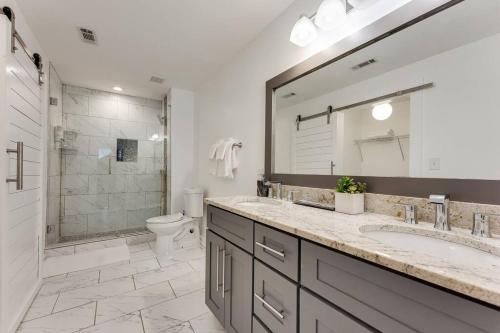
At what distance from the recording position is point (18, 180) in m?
1.38

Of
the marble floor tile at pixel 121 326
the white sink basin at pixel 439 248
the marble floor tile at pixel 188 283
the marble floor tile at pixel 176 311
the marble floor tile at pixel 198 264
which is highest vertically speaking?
the white sink basin at pixel 439 248

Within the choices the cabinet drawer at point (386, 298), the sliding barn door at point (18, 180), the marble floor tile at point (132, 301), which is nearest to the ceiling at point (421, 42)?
the cabinet drawer at point (386, 298)

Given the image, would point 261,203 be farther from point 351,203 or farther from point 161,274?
point 161,274

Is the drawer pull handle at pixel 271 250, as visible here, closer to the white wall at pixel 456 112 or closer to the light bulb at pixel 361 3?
the white wall at pixel 456 112

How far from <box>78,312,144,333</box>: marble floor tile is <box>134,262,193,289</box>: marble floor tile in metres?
0.46

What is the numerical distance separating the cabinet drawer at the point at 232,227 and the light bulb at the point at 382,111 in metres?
0.87

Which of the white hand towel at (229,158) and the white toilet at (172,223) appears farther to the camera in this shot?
the white toilet at (172,223)

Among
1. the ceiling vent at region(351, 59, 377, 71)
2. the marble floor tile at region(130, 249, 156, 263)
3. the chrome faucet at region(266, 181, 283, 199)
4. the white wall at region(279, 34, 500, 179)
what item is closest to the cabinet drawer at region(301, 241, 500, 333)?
the white wall at region(279, 34, 500, 179)

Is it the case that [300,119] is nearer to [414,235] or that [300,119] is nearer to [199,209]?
[414,235]

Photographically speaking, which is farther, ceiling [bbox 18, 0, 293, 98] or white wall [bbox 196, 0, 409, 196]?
ceiling [bbox 18, 0, 293, 98]

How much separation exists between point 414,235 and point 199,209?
2535 millimetres

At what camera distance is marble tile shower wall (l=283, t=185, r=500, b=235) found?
0.83 meters

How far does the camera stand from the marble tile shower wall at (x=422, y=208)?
32.6 inches

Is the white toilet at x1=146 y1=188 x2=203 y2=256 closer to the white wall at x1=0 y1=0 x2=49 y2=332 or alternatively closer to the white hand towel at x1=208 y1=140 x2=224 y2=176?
the white hand towel at x1=208 y1=140 x2=224 y2=176
